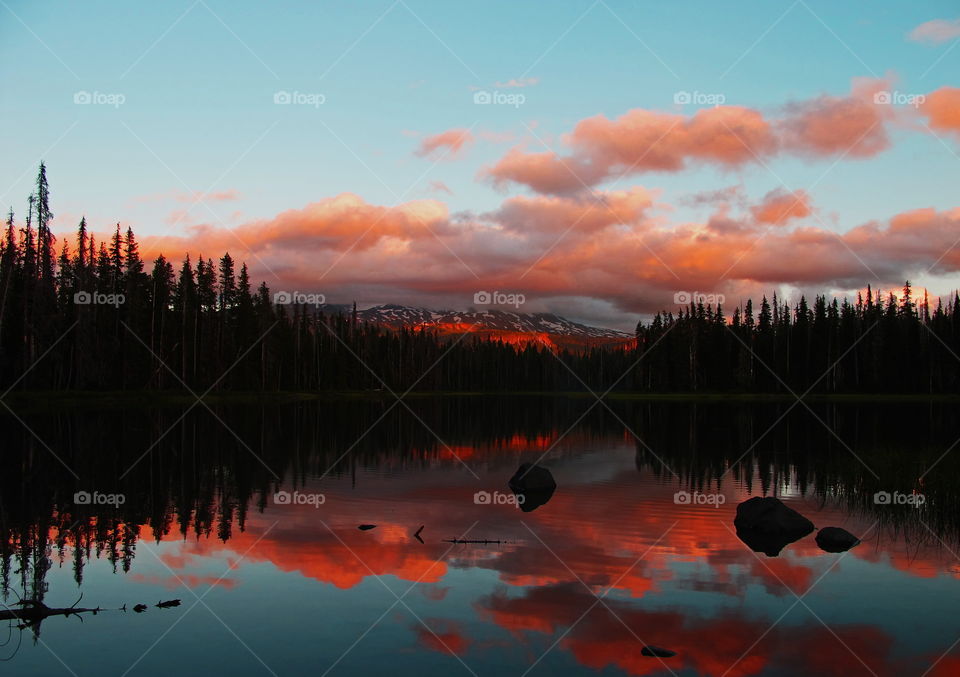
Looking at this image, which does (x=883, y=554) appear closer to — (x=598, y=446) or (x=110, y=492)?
(x=110, y=492)

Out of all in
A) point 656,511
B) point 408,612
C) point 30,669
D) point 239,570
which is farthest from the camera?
point 656,511

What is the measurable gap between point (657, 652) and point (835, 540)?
10.8 metres

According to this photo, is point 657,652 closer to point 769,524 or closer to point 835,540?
point 835,540

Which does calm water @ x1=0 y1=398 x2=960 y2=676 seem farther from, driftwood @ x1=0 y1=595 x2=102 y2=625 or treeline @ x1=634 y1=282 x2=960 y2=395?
treeline @ x1=634 y1=282 x2=960 y2=395

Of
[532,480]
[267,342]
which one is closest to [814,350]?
[267,342]

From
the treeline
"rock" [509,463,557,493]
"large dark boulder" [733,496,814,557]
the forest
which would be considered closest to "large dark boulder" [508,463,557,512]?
"rock" [509,463,557,493]

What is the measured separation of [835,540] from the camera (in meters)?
20.6

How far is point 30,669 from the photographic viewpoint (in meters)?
11.6

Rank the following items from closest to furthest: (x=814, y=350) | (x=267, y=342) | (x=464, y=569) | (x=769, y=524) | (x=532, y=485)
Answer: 1. (x=464, y=569)
2. (x=769, y=524)
3. (x=532, y=485)
4. (x=267, y=342)
5. (x=814, y=350)

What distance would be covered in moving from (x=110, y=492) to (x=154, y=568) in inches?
449

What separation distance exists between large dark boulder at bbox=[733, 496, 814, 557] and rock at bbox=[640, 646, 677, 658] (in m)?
9.31

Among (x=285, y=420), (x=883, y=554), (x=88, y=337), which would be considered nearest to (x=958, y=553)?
(x=883, y=554)

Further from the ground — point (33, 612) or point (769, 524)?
point (33, 612)

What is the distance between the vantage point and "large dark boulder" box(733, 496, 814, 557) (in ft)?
69.7
